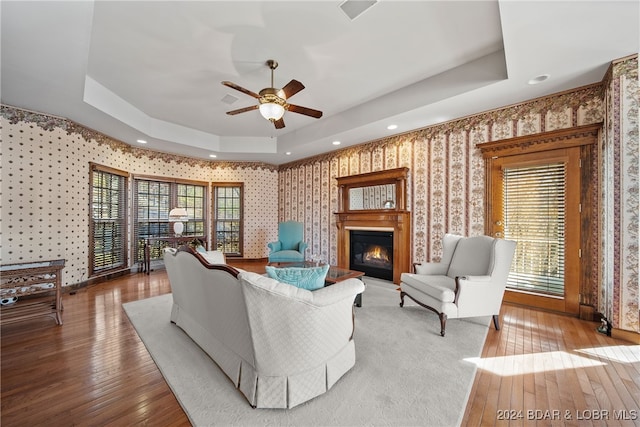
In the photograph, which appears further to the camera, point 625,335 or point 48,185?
point 48,185

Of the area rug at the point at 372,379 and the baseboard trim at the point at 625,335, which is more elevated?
the baseboard trim at the point at 625,335

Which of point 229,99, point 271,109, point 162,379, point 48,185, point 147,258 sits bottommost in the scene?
point 162,379

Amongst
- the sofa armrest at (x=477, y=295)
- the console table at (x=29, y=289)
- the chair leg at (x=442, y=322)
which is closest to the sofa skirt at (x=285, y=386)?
the chair leg at (x=442, y=322)

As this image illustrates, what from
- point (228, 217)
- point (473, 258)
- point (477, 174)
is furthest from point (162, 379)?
point (228, 217)

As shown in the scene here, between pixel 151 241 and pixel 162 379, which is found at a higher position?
pixel 151 241

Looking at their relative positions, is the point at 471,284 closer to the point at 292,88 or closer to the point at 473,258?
the point at 473,258

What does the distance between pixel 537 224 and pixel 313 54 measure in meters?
3.58

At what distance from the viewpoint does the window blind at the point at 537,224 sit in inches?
126

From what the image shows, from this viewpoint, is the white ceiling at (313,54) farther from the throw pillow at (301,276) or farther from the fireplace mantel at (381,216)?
the throw pillow at (301,276)

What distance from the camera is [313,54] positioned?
114 inches

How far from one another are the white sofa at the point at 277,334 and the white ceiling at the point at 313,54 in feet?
7.42

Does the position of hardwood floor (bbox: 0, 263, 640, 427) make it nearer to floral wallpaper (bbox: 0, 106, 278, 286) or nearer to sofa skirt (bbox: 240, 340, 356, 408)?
sofa skirt (bbox: 240, 340, 356, 408)

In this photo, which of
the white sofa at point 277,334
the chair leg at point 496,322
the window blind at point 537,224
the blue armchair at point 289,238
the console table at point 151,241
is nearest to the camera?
the white sofa at point 277,334

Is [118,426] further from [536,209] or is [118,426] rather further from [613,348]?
[536,209]
